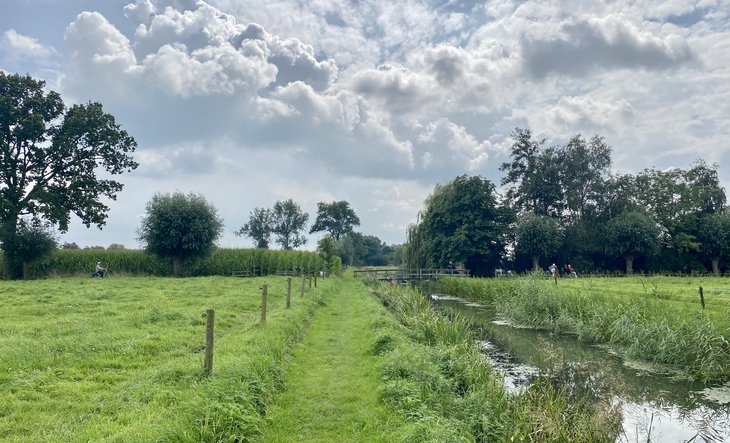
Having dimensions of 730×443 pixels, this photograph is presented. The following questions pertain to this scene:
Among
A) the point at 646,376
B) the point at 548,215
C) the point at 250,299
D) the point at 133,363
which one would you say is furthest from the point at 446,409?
the point at 548,215

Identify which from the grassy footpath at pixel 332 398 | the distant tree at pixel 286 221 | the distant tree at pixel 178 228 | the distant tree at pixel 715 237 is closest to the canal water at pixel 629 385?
the grassy footpath at pixel 332 398

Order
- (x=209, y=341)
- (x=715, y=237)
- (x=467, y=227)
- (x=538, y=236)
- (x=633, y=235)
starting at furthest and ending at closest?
(x=467, y=227)
(x=715, y=237)
(x=538, y=236)
(x=633, y=235)
(x=209, y=341)

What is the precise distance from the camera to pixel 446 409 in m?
6.97

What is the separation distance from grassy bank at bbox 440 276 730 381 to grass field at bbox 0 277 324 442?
10.7 meters

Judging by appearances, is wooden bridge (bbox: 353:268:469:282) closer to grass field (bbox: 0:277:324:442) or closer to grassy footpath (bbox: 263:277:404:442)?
grass field (bbox: 0:277:324:442)

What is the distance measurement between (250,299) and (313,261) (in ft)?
115

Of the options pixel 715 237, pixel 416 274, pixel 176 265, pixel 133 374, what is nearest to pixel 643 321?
pixel 133 374

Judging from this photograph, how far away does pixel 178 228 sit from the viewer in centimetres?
3875

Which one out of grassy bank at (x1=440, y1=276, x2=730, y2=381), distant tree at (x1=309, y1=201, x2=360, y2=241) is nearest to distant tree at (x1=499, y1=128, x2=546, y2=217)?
grassy bank at (x1=440, y1=276, x2=730, y2=381)

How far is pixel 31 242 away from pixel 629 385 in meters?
38.7

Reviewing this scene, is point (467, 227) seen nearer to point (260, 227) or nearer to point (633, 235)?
point (633, 235)

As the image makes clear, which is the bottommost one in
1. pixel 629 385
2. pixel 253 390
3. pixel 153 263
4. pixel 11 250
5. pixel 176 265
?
pixel 629 385

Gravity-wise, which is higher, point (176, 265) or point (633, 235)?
point (633, 235)

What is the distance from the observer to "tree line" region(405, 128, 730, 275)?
4768cm
